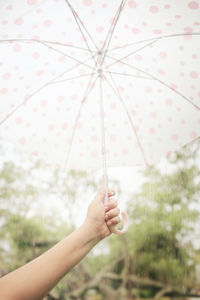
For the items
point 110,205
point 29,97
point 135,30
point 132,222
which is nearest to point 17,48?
point 29,97

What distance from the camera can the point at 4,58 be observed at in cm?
139

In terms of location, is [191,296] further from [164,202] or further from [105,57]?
[105,57]

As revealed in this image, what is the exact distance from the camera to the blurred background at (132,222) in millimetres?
6695

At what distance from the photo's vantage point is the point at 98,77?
1.62m

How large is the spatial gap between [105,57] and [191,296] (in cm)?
732

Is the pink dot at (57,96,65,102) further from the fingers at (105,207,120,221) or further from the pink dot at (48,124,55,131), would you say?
the fingers at (105,207,120,221)

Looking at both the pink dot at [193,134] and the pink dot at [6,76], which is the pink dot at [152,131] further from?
the pink dot at [6,76]

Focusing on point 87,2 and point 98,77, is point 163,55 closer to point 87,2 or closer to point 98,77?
point 98,77

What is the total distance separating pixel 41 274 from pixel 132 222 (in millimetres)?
6798

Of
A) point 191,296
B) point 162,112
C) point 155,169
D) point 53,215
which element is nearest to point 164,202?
point 155,169

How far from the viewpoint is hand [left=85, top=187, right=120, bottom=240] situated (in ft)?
3.43

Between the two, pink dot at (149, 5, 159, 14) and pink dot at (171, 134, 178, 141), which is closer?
pink dot at (149, 5, 159, 14)

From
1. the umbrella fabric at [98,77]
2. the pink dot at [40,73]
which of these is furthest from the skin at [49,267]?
the pink dot at [40,73]

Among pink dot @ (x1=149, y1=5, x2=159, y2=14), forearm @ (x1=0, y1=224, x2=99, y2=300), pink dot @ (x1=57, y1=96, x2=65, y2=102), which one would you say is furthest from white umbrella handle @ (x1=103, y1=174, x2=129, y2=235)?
pink dot @ (x1=149, y1=5, x2=159, y2=14)
